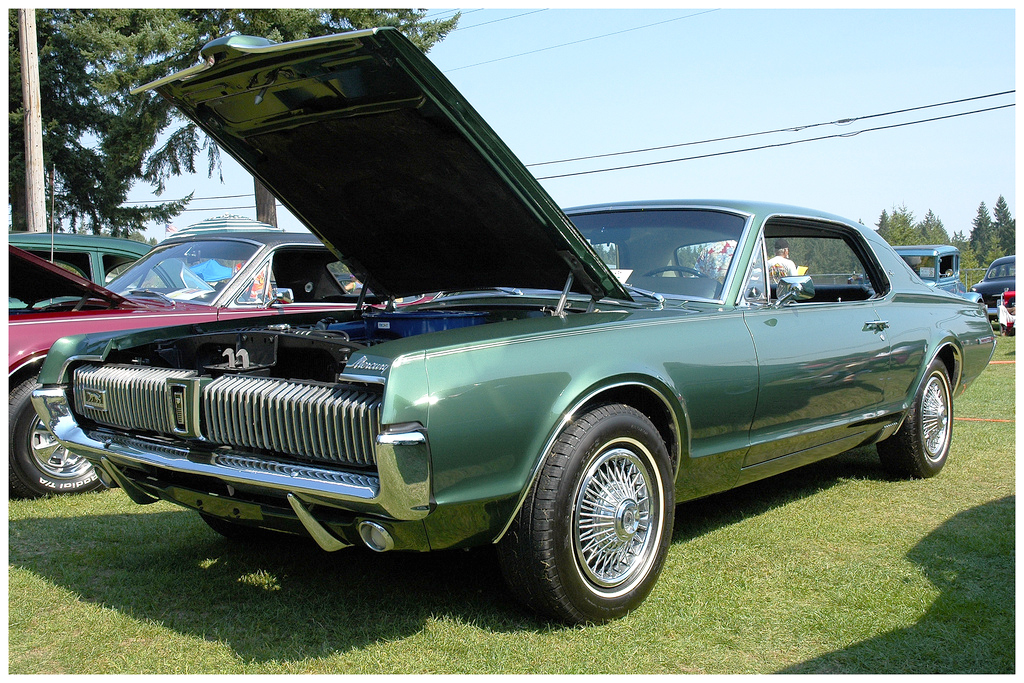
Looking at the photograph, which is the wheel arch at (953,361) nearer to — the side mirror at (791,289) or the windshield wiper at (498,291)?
the side mirror at (791,289)

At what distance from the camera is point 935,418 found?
517cm

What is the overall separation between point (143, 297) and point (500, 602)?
162 inches

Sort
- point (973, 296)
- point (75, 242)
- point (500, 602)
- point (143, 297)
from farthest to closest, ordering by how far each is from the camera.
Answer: point (973, 296), point (75, 242), point (143, 297), point (500, 602)

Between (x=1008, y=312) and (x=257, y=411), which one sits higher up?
(x=257, y=411)

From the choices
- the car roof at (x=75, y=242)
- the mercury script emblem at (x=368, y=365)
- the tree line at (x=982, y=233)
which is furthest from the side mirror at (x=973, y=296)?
the tree line at (x=982, y=233)

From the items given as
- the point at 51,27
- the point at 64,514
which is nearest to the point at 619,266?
the point at 64,514

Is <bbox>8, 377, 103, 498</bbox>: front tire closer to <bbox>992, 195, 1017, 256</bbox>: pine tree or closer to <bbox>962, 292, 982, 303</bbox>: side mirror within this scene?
<bbox>962, 292, 982, 303</bbox>: side mirror

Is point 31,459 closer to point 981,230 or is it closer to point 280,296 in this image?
point 280,296

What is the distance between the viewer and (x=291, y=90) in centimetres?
315

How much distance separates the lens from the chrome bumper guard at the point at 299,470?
246 centimetres

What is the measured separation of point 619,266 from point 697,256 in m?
0.36

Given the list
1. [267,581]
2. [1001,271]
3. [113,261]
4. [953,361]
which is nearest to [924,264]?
[1001,271]

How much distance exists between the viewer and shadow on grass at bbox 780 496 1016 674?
2.73 meters

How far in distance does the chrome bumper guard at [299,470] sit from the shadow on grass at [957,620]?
131 centimetres
